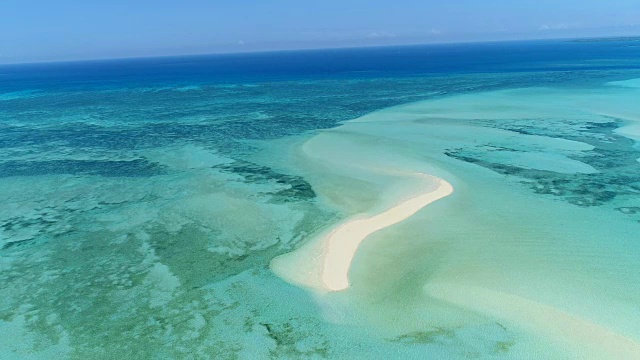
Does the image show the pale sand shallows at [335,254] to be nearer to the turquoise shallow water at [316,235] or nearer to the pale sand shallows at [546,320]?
the turquoise shallow water at [316,235]

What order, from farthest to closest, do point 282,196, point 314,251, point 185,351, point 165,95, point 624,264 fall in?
point 165,95, point 282,196, point 314,251, point 624,264, point 185,351

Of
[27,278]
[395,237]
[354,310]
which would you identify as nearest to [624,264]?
[395,237]

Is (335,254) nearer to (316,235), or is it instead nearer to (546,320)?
(316,235)

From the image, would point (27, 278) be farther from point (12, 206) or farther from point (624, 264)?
point (624, 264)

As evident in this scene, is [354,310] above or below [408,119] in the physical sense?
below

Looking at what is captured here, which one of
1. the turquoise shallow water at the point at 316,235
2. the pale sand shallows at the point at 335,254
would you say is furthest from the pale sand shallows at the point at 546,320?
the pale sand shallows at the point at 335,254

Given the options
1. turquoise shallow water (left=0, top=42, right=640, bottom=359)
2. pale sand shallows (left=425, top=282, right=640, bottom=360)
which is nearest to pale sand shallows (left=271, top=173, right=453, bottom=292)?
turquoise shallow water (left=0, top=42, right=640, bottom=359)
